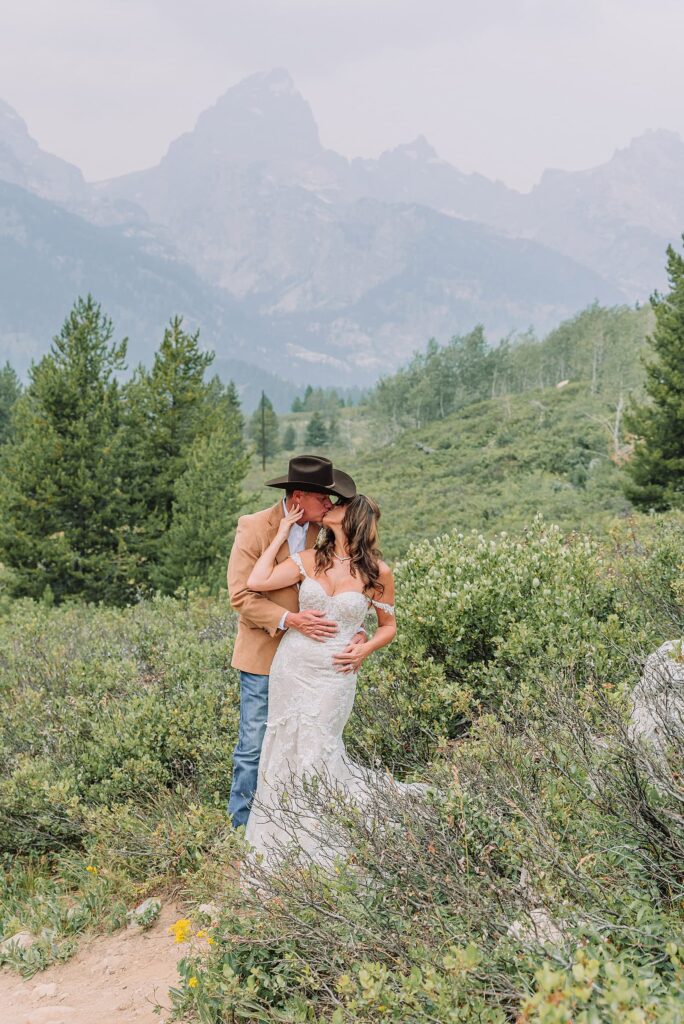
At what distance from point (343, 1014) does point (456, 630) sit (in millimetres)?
3529

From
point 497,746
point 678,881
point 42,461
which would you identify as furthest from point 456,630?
point 42,461

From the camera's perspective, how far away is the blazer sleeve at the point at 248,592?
4688 millimetres

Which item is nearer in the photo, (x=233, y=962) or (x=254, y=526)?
(x=233, y=962)

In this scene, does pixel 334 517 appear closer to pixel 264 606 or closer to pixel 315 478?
pixel 315 478

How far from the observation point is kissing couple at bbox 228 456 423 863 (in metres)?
4.63

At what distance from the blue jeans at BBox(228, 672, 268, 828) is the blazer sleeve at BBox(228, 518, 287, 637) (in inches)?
16.3

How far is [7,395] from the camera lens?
52.3 m

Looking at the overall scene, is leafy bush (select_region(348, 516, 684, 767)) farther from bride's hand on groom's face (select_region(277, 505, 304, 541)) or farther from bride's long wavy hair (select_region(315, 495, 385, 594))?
bride's hand on groom's face (select_region(277, 505, 304, 541))

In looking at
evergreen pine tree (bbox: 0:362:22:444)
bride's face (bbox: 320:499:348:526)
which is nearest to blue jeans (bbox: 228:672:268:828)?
bride's face (bbox: 320:499:348:526)

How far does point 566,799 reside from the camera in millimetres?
3549

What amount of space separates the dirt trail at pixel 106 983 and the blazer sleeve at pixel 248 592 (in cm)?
191

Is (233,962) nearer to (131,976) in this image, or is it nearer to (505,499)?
(131,976)

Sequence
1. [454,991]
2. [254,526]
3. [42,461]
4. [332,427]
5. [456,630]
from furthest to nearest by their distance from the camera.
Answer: [332,427] < [42,461] < [456,630] < [254,526] < [454,991]

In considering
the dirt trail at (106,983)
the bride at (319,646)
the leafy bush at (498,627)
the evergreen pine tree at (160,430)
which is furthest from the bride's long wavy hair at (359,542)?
the evergreen pine tree at (160,430)
